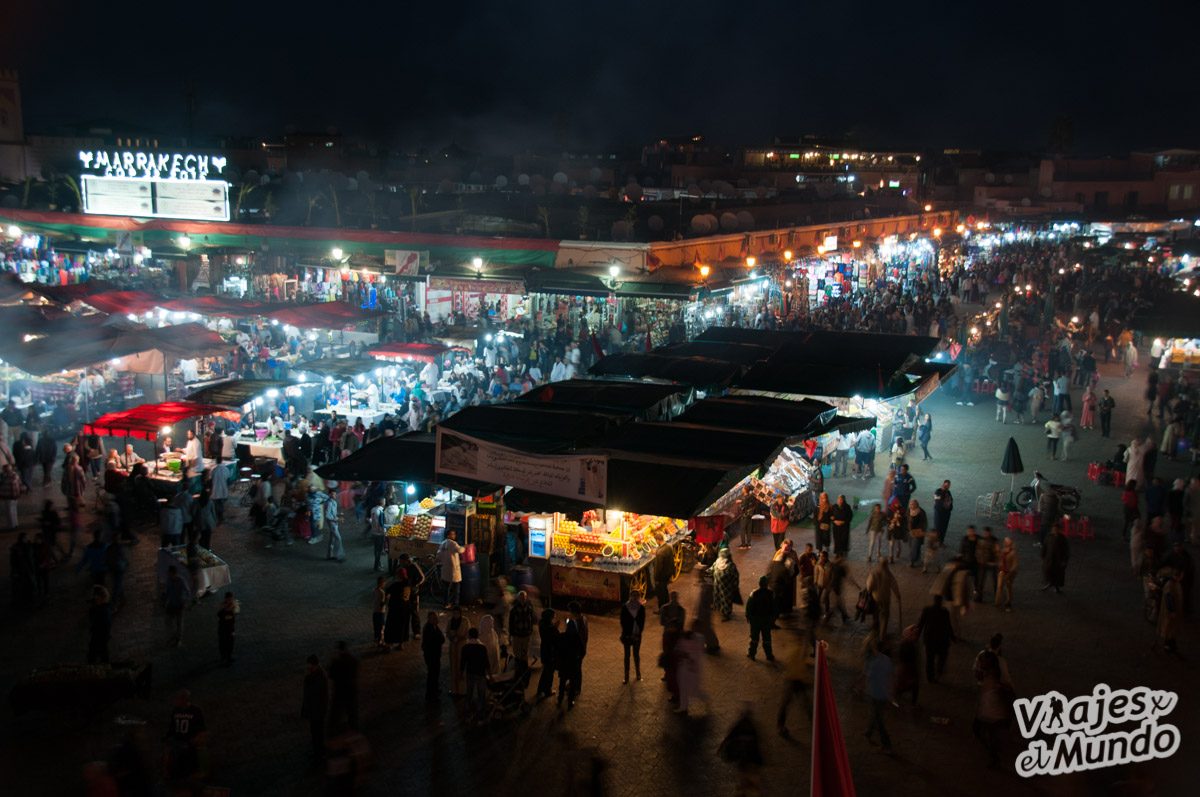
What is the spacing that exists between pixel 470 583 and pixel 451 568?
0.33m

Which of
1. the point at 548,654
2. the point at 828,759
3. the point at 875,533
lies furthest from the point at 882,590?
the point at 828,759

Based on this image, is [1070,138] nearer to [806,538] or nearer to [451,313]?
[451,313]

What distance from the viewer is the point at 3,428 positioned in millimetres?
18891

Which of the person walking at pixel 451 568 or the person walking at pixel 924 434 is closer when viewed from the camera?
the person walking at pixel 451 568

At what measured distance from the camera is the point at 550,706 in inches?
407

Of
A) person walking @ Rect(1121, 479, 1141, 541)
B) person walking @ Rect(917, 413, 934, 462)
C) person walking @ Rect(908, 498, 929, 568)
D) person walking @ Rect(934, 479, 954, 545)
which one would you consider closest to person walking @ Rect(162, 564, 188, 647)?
person walking @ Rect(908, 498, 929, 568)

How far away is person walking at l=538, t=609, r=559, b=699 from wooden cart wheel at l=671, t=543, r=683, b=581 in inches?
136

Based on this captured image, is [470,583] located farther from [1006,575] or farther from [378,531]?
[1006,575]

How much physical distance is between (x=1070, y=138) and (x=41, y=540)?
140m

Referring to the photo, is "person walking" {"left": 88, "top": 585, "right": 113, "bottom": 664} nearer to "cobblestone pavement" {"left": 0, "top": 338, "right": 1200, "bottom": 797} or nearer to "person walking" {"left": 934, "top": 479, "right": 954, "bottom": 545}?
"cobblestone pavement" {"left": 0, "top": 338, "right": 1200, "bottom": 797}

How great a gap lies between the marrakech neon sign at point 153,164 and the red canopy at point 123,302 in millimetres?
11579

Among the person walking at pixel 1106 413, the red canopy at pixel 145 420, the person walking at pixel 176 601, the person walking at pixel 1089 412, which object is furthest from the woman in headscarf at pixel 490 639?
the person walking at pixel 1089 412

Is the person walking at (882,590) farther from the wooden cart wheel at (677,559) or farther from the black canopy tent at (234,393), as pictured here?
the black canopy tent at (234,393)

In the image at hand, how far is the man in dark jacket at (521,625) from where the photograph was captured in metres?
10.8
